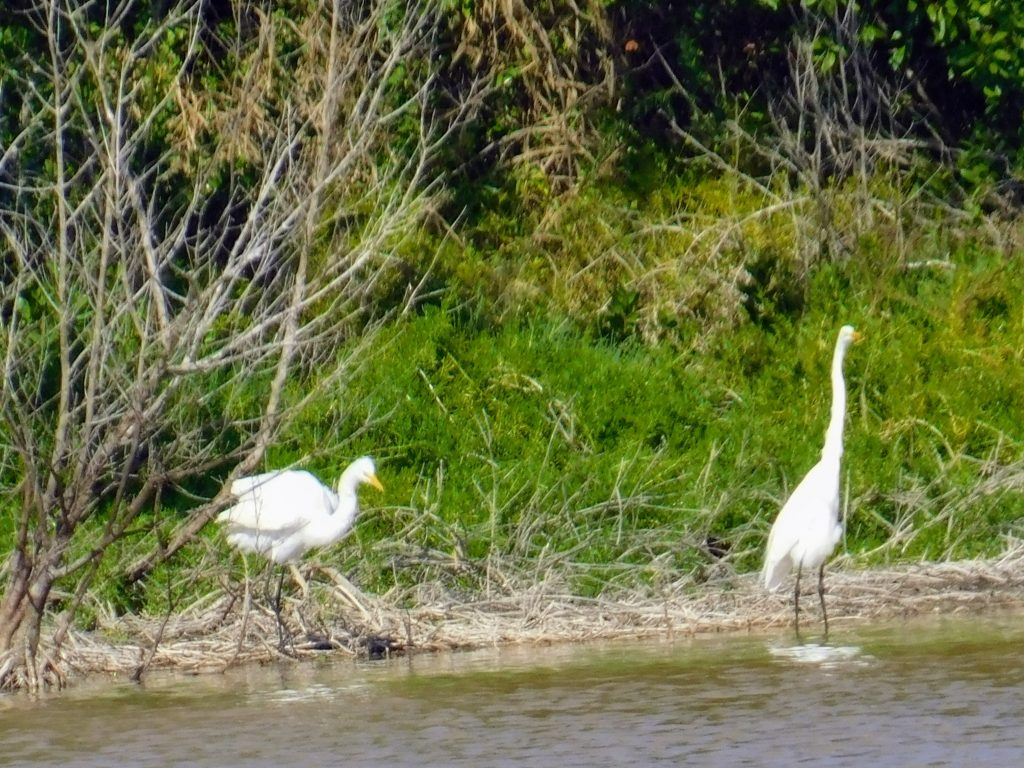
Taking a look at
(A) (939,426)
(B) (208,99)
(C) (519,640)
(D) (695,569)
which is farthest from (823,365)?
(B) (208,99)

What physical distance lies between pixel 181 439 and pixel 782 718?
2.82 metres

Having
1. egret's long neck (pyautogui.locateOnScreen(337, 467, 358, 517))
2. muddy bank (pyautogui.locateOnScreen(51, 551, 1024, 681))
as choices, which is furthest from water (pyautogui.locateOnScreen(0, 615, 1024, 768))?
egret's long neck (pyautogui.locateOnScreen(337, 467, 358, 517))

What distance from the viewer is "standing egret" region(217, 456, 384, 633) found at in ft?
30.5

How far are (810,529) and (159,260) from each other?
11.1 feet

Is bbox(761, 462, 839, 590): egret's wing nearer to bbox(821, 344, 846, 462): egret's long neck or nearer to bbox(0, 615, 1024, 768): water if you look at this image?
bbox(821, 344, 846, 462): egret's long neck

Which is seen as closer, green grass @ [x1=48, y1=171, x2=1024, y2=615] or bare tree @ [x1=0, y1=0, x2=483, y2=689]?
bare tree @ [x1=0, y1=0, x2=483, y2=689]

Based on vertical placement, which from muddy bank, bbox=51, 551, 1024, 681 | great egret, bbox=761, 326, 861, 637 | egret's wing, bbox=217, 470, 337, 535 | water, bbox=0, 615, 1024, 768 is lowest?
water, bbox=0, 615, 1024, 768

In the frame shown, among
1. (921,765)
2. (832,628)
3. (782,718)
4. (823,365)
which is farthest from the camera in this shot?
(823,365)

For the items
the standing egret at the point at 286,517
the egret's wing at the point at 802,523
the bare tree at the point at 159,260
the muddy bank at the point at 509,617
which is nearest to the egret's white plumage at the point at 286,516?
the standing egret at the point at 286,517

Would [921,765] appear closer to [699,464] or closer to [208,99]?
[699,464]

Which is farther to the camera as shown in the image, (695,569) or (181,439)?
(695,569)

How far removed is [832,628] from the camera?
31.4 feet

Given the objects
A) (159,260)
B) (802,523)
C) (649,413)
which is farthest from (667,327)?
(159,260)

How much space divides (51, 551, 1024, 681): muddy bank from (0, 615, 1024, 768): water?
222mm
